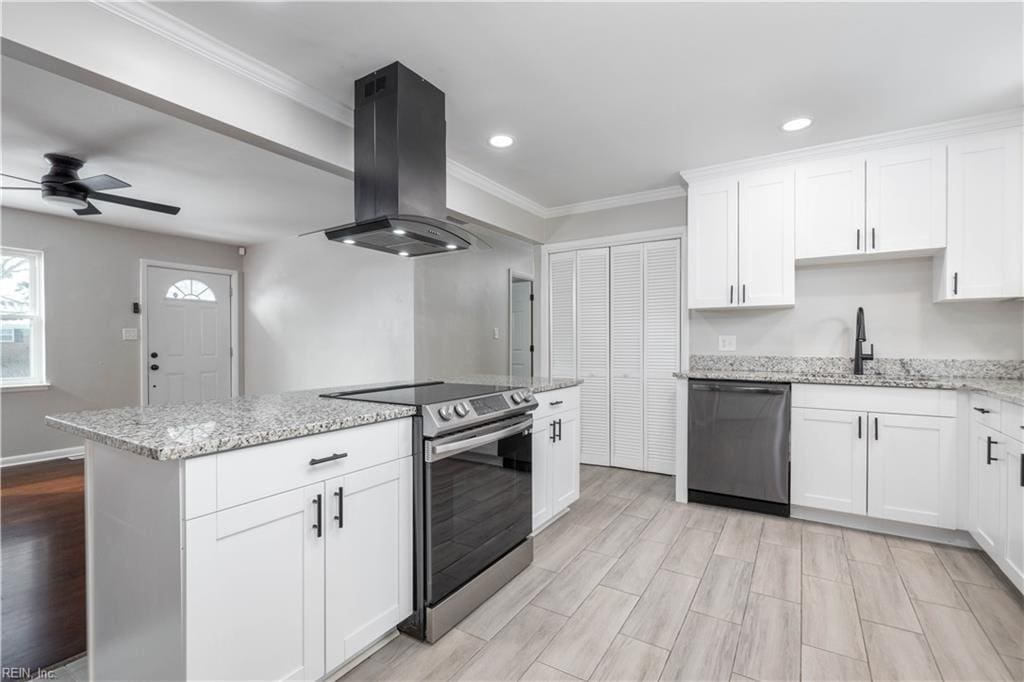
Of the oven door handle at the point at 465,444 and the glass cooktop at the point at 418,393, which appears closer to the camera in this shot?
the oven door handle at the point at 465,444

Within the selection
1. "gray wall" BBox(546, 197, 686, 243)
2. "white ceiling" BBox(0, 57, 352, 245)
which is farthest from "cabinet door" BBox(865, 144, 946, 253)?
"white ceiling" BBox(0, 57, 352, 245)

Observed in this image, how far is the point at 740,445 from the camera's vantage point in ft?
10.3

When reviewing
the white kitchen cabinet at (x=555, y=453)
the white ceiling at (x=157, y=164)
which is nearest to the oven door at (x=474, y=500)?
the white kitchen cabinet at (x=555, y=453)

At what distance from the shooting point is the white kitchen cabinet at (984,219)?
2676 millimetres

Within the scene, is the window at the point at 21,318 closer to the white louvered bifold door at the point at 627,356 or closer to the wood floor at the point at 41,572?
the wood floor at the point at 41,572

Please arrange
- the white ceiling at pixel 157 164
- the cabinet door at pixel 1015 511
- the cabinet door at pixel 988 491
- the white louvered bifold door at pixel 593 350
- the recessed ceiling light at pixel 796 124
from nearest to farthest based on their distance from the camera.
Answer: the cabinet door at pixel 1015 511 < the cabinet door at pixel 988 491 < the white ceiling at pixel 157 164 < the recessed ceiling light at pixel 796 124 < the white louvered bifold door at pixel 593 350

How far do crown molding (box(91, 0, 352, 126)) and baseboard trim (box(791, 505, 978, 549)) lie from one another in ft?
12.1

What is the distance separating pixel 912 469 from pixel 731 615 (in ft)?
5.31

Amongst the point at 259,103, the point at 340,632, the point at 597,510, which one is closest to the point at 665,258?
the point at 597,510

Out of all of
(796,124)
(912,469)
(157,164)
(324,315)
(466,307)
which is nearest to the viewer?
(912,469)

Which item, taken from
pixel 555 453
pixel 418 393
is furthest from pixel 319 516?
pixel 555 453

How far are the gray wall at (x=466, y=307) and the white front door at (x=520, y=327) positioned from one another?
0.78 ft

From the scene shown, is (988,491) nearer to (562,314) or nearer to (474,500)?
(474,500)

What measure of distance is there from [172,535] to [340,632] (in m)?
0.69
